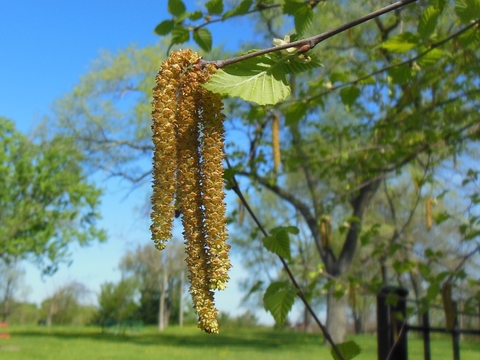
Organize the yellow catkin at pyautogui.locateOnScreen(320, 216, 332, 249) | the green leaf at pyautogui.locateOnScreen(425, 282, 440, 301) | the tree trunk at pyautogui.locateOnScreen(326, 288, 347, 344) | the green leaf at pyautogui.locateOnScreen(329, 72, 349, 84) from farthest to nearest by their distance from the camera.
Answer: the tree trunk at pyautogui.locateOnScreen(326, 288, 347, 344)
the yellow catkin at pyautogui.locateOnScreen(320, 216, 332, 249)
the green leaf at pyautogui.locateOnScreen(329, 72, 349, 84)
the green leaf at pyautogui.locateOnScreen(425, 282, 440, 301)

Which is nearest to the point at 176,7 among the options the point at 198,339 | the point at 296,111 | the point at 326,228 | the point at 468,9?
the point at 296,111

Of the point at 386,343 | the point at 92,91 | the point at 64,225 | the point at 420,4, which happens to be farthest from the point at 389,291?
the point at 64,225

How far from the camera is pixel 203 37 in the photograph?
2.08 m

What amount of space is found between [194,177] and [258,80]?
0.21 m

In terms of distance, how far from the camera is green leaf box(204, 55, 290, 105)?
0.79 meters

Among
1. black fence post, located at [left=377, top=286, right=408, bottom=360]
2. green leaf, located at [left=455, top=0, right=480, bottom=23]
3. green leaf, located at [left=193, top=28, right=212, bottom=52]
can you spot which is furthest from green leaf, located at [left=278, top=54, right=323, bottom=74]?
black fence post, located at [left=377, top=286, right=408, bottom=360]

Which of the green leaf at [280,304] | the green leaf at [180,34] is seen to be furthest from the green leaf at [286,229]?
the green leaf at [180,34]

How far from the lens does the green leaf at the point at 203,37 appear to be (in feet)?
6.80

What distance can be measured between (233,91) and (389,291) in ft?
7.54

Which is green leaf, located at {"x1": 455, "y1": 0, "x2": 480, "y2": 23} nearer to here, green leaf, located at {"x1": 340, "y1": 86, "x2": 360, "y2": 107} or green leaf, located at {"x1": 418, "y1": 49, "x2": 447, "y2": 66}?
green leaf, located at {"x1": 418, "y1": 49, "x2": 447, "y2": 66}

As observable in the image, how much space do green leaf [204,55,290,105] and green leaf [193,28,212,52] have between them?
50.6 inches

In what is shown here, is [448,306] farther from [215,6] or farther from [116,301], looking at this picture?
[116,301]

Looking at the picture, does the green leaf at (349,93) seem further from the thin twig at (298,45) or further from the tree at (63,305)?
the tree at (63,305)

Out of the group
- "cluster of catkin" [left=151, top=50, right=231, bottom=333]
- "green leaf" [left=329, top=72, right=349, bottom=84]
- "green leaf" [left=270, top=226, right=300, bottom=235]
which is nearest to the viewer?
"cluster of catkin" [left=151, top=50, right=231, bottom=333]
